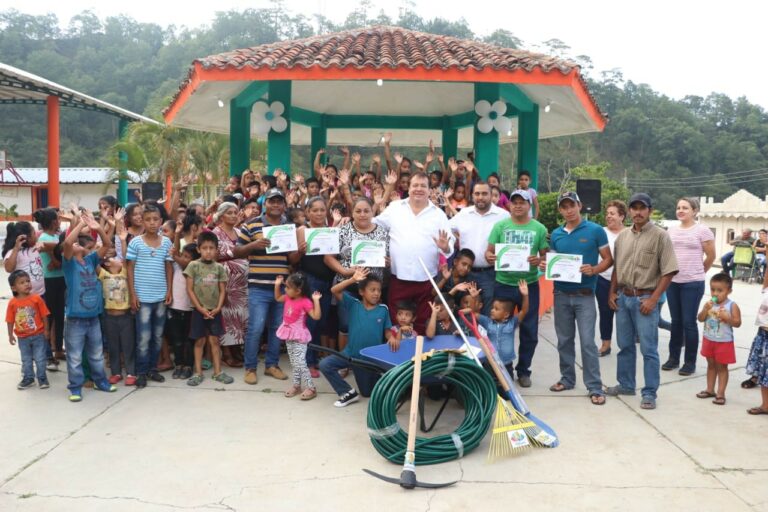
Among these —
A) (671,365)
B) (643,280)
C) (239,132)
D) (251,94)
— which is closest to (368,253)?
(643,280)

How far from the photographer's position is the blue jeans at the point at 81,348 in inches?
222

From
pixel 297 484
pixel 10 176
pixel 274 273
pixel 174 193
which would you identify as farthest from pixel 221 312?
pixel 10 176

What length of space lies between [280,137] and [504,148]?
148 feet

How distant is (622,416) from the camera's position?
5.39 meters

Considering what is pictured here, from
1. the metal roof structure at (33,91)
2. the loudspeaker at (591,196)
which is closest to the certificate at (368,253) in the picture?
the loudspeaker at (591,196)

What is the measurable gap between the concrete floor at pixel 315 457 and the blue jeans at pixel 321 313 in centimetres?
43

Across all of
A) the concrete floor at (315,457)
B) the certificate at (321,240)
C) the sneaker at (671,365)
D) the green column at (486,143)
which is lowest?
the concrete floor at (315,457)

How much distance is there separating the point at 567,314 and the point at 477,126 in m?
4.85

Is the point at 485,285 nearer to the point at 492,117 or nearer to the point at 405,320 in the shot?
the point at 405,320

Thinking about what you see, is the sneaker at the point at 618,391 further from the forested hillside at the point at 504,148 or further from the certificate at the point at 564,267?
the forested hillside at the point at 504,148

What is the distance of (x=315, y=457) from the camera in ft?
14.6

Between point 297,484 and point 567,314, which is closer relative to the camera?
point 297,484

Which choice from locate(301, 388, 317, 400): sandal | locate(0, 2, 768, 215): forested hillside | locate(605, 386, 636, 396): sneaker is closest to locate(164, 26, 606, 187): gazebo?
locate(605, 386, 636, 396): sneaker

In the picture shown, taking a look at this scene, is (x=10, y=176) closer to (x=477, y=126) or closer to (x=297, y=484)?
(x=477, y=126)
